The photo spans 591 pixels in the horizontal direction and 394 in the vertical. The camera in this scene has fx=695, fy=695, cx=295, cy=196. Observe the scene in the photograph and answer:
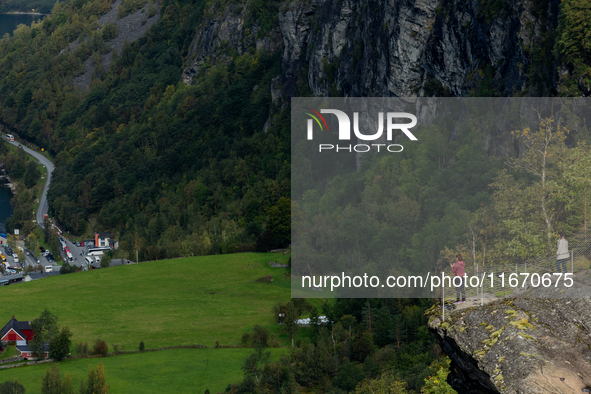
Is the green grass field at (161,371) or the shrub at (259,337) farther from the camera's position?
the shrub at (259,337)

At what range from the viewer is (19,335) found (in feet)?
365

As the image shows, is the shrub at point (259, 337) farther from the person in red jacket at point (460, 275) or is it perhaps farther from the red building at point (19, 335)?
the person in red jacket at point (460, 275)

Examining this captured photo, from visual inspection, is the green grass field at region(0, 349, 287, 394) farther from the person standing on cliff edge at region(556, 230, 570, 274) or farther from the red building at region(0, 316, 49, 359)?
the person standing on cliff edge at region(556, 230, 570, 274)

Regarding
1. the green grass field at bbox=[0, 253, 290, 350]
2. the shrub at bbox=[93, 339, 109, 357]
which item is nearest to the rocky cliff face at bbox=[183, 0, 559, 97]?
the green grass field at bbox=[0, 253, 290, 350]

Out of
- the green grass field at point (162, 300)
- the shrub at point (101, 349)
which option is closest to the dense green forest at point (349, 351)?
the green grass field at point (162, 300)

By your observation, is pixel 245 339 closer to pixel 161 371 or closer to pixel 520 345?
pixel 161 371

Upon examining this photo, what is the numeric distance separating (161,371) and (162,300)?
32735 millimetres

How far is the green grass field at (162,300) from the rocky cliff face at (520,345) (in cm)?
8493

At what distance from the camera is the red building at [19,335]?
360 feet

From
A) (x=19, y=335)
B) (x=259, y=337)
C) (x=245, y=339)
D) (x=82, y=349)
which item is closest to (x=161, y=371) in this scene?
(x=245, y=339)

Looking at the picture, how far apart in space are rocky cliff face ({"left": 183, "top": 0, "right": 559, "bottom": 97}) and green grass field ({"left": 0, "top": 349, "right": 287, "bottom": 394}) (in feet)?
171

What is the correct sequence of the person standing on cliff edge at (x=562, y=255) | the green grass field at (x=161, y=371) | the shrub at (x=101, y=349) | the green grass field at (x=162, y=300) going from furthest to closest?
the green grass field at (x=162, y=300) → the shrub at (x=101, y=349) → the green grass field at (x=161, y=371) → the person standing on cliff edge at (x=562, y=255)

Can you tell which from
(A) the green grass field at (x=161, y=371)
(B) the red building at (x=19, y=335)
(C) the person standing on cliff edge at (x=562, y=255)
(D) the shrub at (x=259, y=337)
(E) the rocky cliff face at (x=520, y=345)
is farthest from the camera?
(B) the red building at (x=19, y=335)

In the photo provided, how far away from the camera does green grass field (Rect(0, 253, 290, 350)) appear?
11412 centimetres
